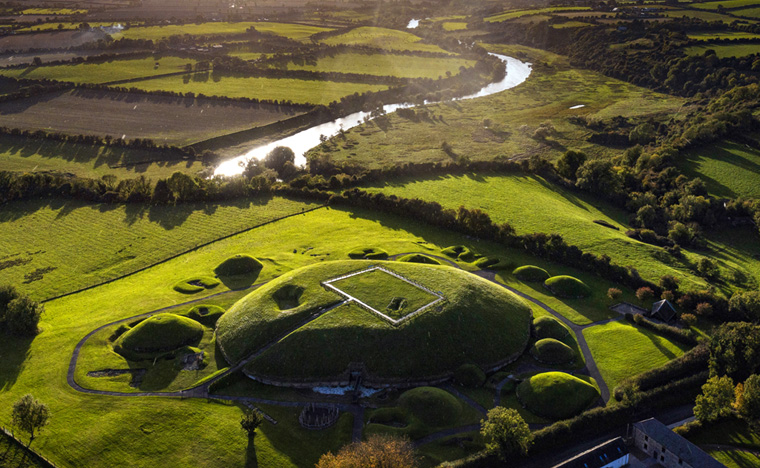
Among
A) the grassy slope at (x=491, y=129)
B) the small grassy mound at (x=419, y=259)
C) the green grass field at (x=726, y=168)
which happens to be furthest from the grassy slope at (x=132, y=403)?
the green grass field at (x=726, y=168)

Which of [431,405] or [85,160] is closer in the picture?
[431,405]

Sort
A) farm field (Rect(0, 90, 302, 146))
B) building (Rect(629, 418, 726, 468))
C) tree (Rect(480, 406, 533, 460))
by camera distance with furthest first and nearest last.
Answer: farm field (Rect(0, 90, 302, 146)), tree (Rect(480, 406, 533, 460)), building (Rect(629, 418, 726, 468))

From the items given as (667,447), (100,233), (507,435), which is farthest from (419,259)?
(100,233)

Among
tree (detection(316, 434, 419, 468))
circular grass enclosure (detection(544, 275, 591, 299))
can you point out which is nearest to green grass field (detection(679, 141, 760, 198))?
circular grass enclosure (detection(544, 275, 591, 299))

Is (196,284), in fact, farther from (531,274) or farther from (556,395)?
(556,395)

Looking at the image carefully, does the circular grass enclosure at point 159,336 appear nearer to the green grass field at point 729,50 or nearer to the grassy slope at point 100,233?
the grassy slope at point 100,233

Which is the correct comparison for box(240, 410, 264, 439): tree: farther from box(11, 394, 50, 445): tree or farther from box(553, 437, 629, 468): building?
box(553, 437, 629, 468): building
